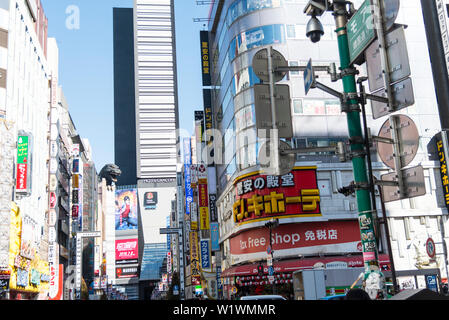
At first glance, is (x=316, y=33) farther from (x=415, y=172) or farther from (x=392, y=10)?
(x=415, y=172)

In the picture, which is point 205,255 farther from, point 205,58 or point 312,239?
point 205,58

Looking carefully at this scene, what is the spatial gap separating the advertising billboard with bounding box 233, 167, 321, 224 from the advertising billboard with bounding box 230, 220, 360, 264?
50.8 inches

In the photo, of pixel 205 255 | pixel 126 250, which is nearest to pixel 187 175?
pixel 205 255

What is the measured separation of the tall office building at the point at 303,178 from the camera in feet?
140

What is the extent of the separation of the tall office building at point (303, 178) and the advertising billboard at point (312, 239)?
0.09 m

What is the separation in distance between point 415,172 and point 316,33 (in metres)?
3.27

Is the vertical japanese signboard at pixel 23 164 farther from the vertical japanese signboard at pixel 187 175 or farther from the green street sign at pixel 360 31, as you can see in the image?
the green street sign at pixel 360 31

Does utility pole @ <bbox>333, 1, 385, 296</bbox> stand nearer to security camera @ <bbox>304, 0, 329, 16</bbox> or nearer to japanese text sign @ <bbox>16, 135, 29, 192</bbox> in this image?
security camera @ <bbox>304, 0, 329, 16</bbox>

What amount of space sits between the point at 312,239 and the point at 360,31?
3584 centimetres

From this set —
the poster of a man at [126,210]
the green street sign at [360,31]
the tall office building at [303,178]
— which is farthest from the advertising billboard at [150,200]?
the green street sign at [360,31]

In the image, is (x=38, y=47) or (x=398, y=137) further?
(x=38, y=47)

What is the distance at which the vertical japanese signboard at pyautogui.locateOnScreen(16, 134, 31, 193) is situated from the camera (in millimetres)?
43469

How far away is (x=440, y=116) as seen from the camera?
153ft

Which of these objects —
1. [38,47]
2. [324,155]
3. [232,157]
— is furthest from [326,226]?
[38,47]
